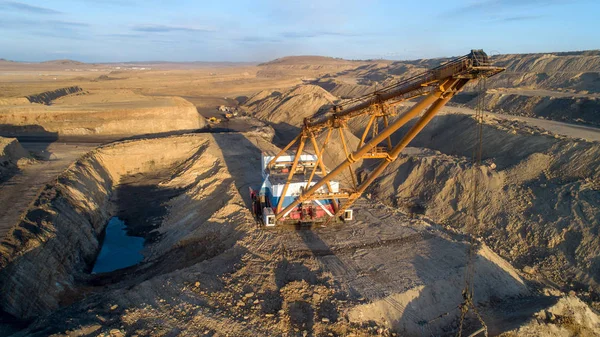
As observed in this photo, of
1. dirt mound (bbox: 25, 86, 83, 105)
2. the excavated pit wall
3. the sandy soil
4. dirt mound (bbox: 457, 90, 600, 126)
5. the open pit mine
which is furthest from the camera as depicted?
dirt mound (bbox: 25, 86, 83, 105)

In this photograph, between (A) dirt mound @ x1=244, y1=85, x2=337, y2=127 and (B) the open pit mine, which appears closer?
(B) the open pit mine

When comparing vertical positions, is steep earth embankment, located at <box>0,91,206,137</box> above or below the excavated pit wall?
above

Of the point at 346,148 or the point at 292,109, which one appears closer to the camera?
the point at 346,148

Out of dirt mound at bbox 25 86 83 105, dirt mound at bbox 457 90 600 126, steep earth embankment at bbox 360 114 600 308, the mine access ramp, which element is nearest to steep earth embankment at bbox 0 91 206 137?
dirt mound at bbox 25 86 83 105

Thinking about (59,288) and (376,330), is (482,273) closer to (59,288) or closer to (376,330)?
(376,330)

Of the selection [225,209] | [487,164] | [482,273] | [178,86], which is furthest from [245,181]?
[178,86]

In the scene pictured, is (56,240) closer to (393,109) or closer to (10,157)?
(10,157)

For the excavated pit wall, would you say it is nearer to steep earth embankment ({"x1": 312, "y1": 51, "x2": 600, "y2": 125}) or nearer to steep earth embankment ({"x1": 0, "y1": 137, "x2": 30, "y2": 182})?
steep earth embankment ({"x1": 0, "y1": 137, "x2": 30, "y2": 182})

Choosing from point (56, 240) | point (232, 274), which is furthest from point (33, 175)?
point (232, 274)
